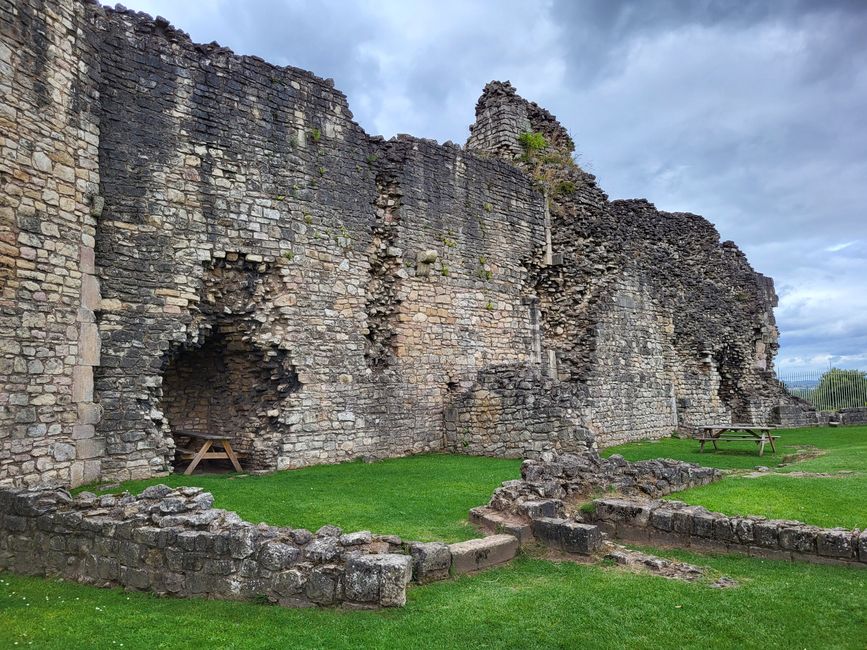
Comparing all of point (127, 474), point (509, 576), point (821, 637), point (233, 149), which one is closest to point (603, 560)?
point (509, 576)

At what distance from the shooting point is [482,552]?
21.7 ft

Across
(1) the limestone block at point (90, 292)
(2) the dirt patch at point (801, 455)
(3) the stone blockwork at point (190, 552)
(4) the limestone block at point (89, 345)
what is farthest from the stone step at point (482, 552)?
(2) the dirt patch at point (801, 455)

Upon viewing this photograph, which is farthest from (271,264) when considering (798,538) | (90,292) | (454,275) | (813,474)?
(813,474)

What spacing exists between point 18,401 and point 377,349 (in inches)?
303

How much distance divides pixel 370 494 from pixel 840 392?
112 ft

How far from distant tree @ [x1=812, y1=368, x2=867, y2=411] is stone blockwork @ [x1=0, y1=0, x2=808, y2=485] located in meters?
19.4

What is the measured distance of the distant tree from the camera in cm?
3434

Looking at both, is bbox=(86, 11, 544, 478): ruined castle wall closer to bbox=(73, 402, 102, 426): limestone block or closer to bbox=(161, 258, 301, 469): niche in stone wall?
bbox=(161, 258, 301, 469): niche in stone wall

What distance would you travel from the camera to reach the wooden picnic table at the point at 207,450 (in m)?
12.5

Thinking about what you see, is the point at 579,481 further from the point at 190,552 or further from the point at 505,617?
the point at 190,552

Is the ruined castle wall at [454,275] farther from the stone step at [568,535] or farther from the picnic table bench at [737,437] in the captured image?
the stone step at [568,535]

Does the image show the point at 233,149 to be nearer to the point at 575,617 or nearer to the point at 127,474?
the point at 127,474

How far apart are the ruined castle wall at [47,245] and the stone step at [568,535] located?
7499 millimetres

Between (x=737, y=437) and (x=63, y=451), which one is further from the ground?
(x=63, y=451)
